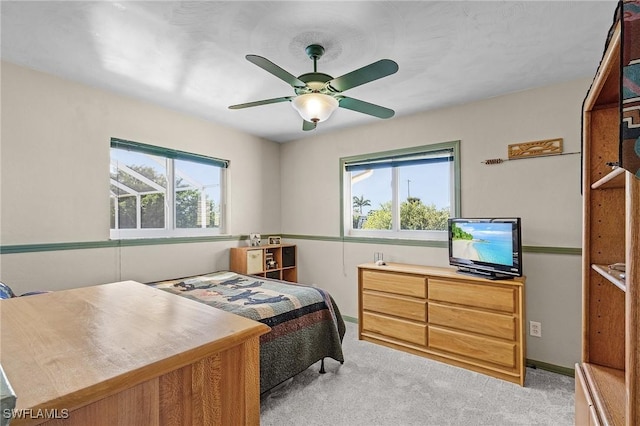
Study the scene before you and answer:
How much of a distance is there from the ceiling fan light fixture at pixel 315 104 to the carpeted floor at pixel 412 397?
200cm

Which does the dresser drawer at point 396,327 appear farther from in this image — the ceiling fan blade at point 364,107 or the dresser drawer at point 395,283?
the ceiling fan blade at point 364,107

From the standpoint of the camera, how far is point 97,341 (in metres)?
0.88

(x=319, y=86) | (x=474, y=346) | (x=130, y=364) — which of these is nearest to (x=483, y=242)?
(x=474, y=346)

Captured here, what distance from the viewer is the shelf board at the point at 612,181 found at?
1.14 meters

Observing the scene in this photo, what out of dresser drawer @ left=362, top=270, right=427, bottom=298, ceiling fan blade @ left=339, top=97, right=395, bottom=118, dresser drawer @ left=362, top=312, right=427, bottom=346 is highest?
ceiling fan blade @ left=339, top=97, right=395, bottom=118

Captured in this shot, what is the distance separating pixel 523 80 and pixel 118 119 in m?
3.71

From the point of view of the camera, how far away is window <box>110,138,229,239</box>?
3156mm

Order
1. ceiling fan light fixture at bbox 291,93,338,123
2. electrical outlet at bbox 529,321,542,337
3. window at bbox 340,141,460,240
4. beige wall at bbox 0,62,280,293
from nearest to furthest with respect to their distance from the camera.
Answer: ceiling fan light fixture at bbox 291,93,338,123
beige wall at bbox 0,62,280,293
electrical outlet at bbox 529,321,542,337
window at bbox 340,141,460,240

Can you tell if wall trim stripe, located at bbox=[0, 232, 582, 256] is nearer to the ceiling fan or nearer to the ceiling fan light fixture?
the ceiling fan

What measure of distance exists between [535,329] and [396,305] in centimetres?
122

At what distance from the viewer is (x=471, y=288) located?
2.74 metres

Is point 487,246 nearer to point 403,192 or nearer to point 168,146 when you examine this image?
point 403,192

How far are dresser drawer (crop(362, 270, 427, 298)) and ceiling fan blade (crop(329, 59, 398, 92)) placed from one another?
1963 millimetres

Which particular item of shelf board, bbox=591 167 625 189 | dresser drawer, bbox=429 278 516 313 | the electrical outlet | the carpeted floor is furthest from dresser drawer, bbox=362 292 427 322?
shelf board, bbox=591 167 625 189
